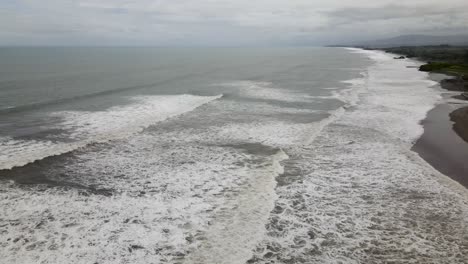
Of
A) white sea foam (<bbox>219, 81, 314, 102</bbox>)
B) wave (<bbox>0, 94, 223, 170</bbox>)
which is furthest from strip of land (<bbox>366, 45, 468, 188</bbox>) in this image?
wave (<bbox>0, 94, 223, 170</bbox>)

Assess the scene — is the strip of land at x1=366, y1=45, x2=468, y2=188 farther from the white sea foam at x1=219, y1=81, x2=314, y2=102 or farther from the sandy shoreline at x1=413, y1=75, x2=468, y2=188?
the white sea foam at x1=219, y1=81, x2=314, y2=102

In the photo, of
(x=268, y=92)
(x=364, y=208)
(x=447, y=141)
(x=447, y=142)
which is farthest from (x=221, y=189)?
(x=268, y=92)

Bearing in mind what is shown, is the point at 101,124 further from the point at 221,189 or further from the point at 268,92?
the point at 268,92

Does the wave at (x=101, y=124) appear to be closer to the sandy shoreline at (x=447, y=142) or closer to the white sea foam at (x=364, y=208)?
the white sea foam at (x=364, y=208)

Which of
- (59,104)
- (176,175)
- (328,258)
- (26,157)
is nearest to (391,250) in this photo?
(328,258)

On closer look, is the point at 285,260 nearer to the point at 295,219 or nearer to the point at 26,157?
the point at 295,219

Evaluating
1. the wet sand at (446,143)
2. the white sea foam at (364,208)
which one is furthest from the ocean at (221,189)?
the wet sand at (446,143)
